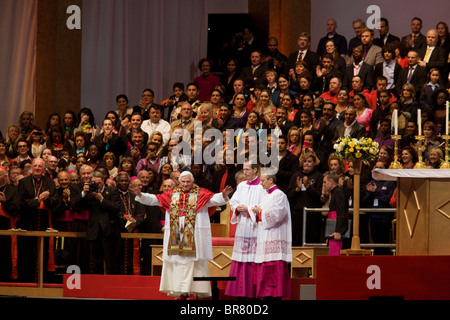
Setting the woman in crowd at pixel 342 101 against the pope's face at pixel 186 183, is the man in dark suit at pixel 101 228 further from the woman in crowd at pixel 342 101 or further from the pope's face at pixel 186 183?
the woman in crowd at pixel 342 101

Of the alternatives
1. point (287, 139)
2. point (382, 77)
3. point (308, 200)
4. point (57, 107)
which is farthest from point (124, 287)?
point (57, 107)

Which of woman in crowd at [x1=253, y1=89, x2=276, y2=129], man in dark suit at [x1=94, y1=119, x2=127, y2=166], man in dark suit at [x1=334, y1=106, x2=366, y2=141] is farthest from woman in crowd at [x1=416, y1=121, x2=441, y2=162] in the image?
man in dark suit at [x1=94, y1=119, x2=127, y2=166]

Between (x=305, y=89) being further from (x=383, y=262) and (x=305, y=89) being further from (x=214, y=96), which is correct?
(x=383, y=262)

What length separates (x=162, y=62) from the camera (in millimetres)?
19922

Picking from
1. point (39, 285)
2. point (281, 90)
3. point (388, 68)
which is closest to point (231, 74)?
point (281, 90)

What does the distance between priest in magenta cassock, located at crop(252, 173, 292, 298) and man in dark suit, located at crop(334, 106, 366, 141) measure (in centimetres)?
314

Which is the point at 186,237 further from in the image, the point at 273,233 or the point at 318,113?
the point at 318,113

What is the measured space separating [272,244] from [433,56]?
5.85 m

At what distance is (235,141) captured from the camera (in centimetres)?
1452

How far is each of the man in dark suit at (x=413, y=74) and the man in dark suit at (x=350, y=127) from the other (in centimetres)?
137

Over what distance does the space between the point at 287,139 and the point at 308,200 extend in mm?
1458

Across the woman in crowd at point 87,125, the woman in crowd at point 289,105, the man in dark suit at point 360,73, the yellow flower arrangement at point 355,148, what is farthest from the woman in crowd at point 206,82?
the yellow flower arrangement at point 355,148

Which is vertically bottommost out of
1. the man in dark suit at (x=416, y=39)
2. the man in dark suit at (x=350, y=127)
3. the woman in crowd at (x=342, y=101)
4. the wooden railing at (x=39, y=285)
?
the wooden railing at (x=39, y=285)

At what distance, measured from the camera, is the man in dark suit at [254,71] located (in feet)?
54.6
